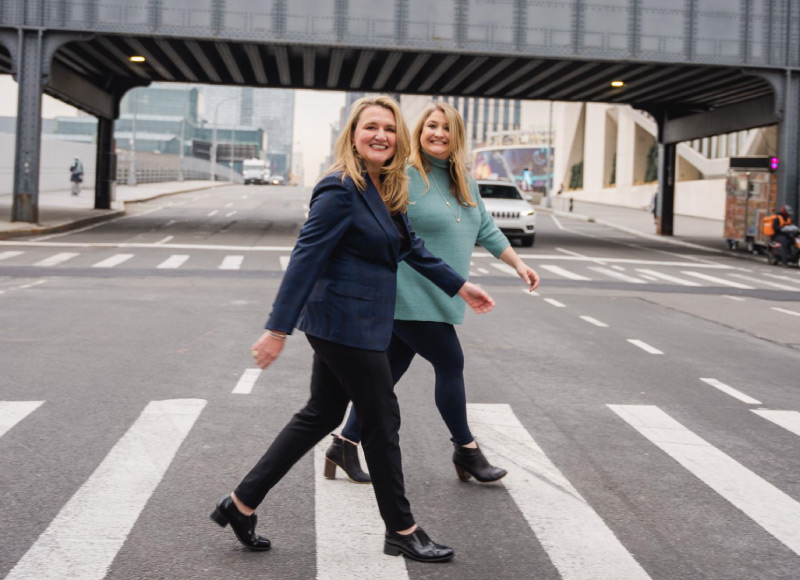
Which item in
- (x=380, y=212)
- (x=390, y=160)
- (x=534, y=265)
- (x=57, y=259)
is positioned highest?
(x=390, y=160)

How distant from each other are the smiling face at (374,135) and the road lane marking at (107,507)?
194 cm

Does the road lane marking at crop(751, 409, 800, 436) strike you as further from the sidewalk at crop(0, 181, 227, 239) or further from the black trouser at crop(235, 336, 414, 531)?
the sidewalk at crop(0, 181, 227, 239)

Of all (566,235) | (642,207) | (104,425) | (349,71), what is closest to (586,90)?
(566,235)

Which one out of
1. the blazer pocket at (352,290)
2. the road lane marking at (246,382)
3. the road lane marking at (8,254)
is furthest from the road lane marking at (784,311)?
the road lane marking at (8,254)

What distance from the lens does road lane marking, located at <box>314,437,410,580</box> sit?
410 cm

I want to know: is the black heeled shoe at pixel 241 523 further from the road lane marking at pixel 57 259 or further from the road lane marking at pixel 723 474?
the road lane marking at pixel 57 259

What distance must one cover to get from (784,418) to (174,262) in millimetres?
15045

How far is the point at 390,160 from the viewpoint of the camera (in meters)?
4.40

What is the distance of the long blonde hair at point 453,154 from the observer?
522 cm

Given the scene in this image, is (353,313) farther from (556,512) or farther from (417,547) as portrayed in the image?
(556,512)

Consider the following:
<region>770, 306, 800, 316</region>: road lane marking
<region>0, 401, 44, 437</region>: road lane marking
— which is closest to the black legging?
<region>0, 401, 44, 437</region>: road lane marking

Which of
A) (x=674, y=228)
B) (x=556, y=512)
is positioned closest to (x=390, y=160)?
(x=556, y=512)

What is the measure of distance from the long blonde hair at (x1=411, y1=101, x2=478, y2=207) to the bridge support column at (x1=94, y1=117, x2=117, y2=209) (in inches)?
1411

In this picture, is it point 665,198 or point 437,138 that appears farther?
point 665,198
